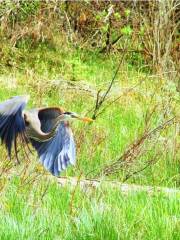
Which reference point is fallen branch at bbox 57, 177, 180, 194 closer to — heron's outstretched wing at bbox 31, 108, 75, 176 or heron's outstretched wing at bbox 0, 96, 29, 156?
heron's outstretched wing at bbox 31, 108, 75, 176

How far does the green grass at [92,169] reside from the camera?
357 centimetres

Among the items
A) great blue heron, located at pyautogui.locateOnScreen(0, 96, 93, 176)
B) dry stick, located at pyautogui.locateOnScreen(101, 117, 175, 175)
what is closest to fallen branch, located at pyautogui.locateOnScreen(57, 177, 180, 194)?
great blue heron, located at pyautogui.locateOnScreen(0, 96, 93, 176)

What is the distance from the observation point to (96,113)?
6.87 m

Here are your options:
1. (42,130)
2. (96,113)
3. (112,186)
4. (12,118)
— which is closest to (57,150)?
(42,130)

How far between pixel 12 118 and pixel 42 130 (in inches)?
13.4

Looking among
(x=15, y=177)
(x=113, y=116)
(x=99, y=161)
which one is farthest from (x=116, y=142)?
(x=15, y=177)

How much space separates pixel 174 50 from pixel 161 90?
59.8 inches

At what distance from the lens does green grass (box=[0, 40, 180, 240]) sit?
357 cm

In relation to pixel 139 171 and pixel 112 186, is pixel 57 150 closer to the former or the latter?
pixel 112 186

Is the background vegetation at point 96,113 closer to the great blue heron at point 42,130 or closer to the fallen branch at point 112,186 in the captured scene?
the fallen branch at point 112,186

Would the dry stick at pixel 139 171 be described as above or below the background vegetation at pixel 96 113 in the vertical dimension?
below

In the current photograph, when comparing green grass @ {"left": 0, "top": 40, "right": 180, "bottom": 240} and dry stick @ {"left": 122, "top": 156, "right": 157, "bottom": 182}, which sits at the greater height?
green grass @ {"left": 0, "top": 40, "right": 180, "bottom": 240}

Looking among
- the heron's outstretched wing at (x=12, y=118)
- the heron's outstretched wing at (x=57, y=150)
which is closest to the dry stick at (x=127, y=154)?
the heron's outstretched wing at (x=57, y=150)

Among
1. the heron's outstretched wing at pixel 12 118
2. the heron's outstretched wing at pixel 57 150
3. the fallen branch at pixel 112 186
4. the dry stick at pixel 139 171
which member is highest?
the heron's outstretched wing at pixel 12 118
